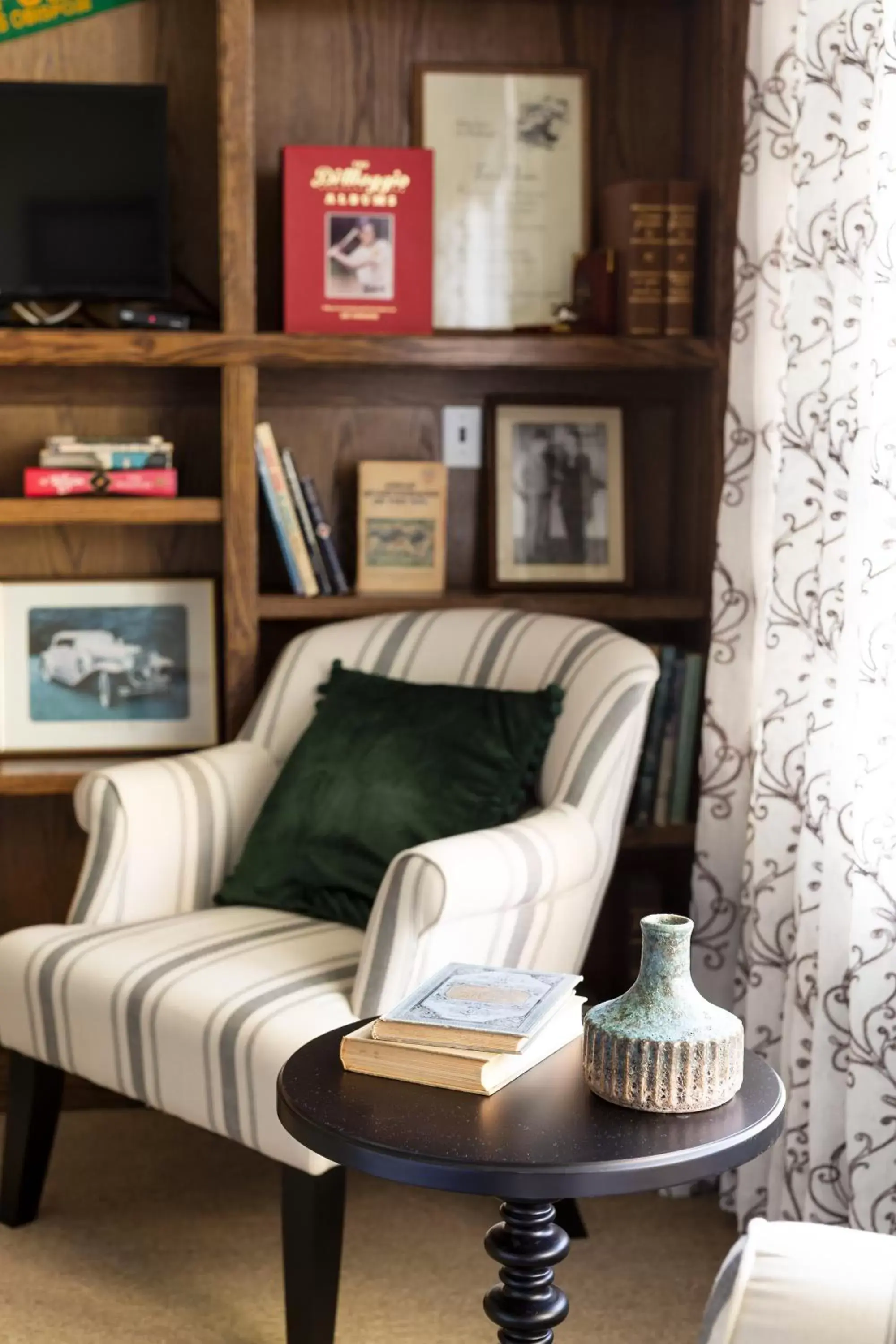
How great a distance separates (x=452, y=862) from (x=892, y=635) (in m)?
0.61

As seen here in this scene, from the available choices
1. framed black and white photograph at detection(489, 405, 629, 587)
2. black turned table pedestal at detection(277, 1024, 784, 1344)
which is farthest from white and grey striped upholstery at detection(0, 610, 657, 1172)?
black turned table pedestal at detection(277, 1024, 784, 1344)

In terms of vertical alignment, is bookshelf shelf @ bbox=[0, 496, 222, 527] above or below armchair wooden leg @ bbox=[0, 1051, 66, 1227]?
above

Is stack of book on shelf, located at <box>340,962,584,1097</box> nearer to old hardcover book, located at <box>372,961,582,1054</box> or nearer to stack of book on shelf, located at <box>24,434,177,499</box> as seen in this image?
old hardcover book, located at <box>372,961,582,1054</box>

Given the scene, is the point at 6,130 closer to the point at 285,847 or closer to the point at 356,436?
the point at 356,436

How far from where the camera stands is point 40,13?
109 inches

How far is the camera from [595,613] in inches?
108

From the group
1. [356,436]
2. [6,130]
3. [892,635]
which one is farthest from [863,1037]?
[6,130]

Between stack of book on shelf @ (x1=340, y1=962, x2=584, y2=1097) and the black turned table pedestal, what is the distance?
0.04 ft

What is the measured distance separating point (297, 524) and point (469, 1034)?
145 centimetres

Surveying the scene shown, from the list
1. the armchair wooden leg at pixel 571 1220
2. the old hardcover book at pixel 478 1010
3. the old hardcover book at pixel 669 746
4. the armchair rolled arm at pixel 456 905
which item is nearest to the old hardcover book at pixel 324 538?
the old hardcover book at pixel 669 746

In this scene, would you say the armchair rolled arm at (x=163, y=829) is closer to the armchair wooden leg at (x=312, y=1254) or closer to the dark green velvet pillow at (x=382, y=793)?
the dark green velvet pillow at (x=382, y=793)

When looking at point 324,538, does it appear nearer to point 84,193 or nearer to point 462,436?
point 462,436

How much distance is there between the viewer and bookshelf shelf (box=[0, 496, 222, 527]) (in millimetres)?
2639

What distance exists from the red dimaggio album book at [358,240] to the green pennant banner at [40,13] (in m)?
0.46
